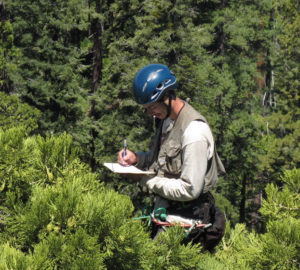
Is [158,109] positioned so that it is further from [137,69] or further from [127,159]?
[137,69]

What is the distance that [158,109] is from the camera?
3457mm

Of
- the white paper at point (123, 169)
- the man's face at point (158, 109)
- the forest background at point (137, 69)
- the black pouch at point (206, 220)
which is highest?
the man's face at point (158, 109)

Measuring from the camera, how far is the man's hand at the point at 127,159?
11.8 feet

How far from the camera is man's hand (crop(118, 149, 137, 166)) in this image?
3.61m

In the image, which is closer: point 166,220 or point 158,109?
point 166,220

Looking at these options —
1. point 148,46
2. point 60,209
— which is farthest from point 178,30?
point 60,209

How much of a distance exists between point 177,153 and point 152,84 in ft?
1.78

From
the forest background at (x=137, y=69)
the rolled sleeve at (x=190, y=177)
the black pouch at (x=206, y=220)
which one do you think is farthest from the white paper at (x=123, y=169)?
the forest background at (x=137, y=69)

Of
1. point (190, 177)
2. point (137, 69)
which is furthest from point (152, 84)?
point (137, 69)

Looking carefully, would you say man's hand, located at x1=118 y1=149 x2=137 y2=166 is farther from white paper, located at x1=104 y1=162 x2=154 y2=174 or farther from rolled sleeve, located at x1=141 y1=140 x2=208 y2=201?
rolled sleeve, located at x1=141 y1=140 x2=208 y2=201

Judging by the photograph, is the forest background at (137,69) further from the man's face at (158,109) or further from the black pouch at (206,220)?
the man's face at (158,109)

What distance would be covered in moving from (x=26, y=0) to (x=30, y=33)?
1.66 m

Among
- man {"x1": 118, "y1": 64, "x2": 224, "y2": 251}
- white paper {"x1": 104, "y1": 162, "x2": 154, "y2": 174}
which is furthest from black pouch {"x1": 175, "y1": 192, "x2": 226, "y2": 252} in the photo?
white paper {"x1": 104, "y1": 162, "x2": 154, "y2": 174}

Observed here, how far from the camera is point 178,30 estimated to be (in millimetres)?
20969
